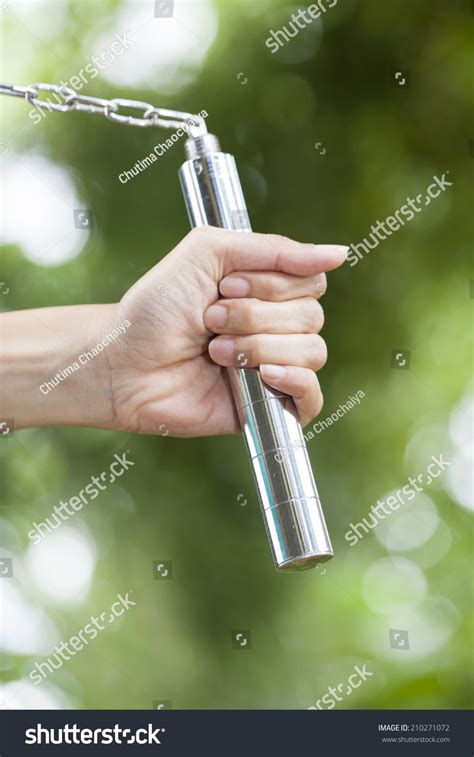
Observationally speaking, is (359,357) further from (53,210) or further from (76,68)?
(76,68)

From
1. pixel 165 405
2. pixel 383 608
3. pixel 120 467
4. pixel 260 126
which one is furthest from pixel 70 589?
pixel 260 126

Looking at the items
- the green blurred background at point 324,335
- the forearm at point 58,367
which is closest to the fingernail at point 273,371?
the forearm at point 58,367

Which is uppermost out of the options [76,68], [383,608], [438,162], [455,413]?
[76,68]

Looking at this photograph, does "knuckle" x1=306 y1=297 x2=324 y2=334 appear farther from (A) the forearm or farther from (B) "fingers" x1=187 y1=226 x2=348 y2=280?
(A) the forearm

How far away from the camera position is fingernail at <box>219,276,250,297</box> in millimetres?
669

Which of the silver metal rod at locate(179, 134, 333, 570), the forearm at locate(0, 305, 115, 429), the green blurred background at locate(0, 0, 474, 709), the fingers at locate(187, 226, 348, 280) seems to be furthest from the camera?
the green blurred background at locate(0, 0, 474, 709)

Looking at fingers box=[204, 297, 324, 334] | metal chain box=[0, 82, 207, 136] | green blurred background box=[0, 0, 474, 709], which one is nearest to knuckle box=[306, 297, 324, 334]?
fingers box=[204, 297, 324, 334]

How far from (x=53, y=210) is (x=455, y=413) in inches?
27.3

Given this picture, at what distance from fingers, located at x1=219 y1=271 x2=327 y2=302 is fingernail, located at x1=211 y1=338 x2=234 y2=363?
1.7 inches

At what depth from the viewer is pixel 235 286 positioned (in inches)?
26.4

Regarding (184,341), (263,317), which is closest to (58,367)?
(184,341)

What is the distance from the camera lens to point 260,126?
1272 mm

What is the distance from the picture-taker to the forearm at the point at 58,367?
80 cm

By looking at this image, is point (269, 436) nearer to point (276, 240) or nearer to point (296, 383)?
point (296, 383)
